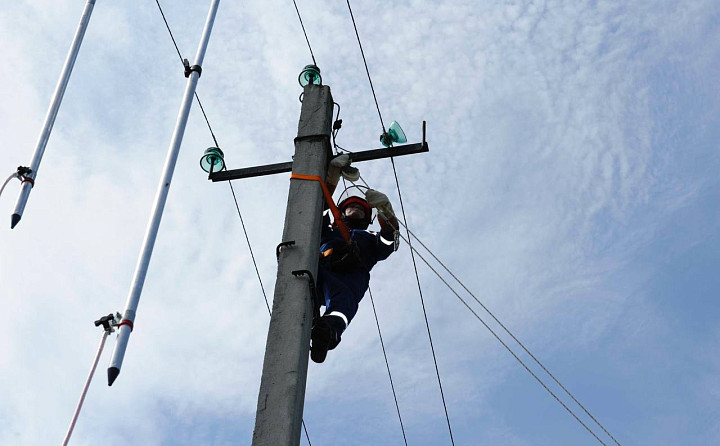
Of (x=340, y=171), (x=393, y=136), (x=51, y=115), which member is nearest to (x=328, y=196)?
(x=340, y=171)

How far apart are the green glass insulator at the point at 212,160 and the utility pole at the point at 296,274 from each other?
151 millimetres

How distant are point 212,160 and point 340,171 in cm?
111

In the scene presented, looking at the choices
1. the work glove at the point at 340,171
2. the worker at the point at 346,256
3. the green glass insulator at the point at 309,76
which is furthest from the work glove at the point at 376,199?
the green glass insulator at the point at 309,76

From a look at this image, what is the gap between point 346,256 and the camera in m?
6.14

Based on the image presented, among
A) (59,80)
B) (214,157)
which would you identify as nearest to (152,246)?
(59,80)

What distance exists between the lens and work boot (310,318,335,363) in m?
5.06

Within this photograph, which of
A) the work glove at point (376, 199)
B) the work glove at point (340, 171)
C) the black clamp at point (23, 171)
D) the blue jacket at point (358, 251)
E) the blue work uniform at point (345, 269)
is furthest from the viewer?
the blue jacket at point (358, 251)

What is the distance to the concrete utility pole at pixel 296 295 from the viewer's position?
13.1 feet

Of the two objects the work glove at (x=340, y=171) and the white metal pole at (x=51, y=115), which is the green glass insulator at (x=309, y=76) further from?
the white metal pole at (x=51, y=115)

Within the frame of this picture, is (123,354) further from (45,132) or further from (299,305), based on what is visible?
(45,132)

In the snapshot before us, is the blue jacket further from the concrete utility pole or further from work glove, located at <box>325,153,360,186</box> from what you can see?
the concrete utility pole

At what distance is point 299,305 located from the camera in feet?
14.6

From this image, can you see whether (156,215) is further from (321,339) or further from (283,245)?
(321,339)

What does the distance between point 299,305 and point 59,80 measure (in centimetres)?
206
